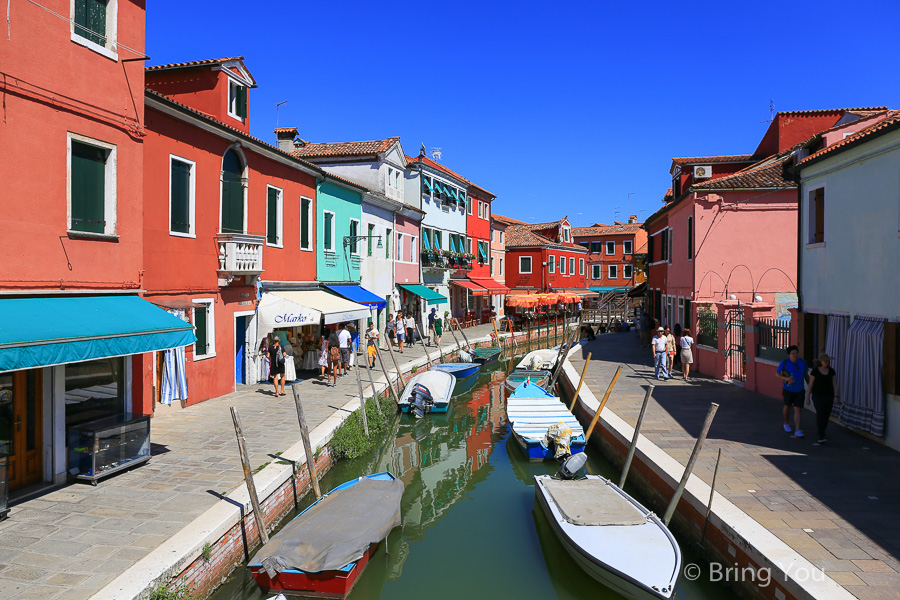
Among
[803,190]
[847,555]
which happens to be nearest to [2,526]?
[847,555]

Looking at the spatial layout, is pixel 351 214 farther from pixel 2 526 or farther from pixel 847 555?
pixel 847 555

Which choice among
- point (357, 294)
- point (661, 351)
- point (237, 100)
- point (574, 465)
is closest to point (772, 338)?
point (661, 351)

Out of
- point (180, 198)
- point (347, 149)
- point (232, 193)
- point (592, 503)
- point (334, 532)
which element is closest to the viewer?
point (334, 532)

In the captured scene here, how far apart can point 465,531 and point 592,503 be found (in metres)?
2.35

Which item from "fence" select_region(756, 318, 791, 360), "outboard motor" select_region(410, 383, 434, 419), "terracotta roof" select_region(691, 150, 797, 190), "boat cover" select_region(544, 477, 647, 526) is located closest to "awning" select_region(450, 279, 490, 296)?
"terracotta roof" select_region(691, 150, 797, 190)

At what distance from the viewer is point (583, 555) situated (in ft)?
24.4

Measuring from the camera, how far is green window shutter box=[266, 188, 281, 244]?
17.5m

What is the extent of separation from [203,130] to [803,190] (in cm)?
1411

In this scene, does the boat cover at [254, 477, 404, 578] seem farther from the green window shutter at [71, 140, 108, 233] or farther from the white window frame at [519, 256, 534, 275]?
the white window frame at [519, 256, 534, 275]

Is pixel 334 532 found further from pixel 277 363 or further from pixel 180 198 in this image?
pixel 180 198

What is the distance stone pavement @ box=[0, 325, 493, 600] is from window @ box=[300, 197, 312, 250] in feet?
25.4

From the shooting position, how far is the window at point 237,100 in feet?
53.1

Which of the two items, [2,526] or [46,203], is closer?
[2,526]

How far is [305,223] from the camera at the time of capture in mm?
Result: 19844
